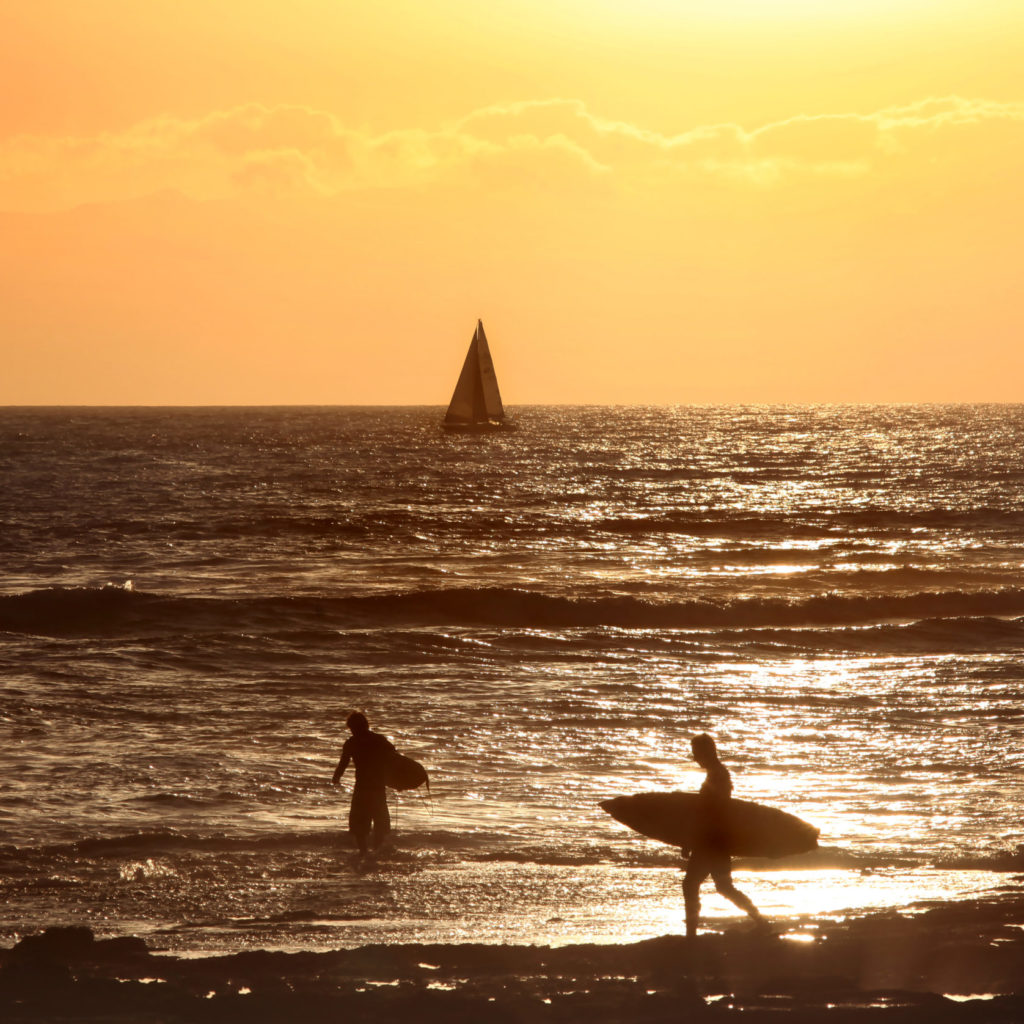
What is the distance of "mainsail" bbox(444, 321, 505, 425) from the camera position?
4350 inches

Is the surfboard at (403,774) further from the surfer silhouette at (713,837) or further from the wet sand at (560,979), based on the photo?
the surfer silhouette at (713,837)

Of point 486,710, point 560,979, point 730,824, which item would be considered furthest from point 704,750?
point 486,710

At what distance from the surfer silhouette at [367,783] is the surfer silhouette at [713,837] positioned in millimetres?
3690

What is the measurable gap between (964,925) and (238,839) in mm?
6818

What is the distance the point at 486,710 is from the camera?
20.1 meters

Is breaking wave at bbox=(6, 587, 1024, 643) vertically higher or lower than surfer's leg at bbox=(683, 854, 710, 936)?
lower

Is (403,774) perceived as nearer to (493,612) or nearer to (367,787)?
(367,787)

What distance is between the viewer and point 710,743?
1034cm

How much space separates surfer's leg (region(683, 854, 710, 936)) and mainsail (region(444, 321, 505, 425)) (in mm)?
98153

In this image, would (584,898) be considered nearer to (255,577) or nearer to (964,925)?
(964,925)

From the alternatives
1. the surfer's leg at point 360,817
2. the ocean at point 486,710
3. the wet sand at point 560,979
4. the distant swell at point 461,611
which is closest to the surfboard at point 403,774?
the surfer's leg at point 360,817

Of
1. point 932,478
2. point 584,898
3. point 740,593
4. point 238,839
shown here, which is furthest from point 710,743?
point 932,478

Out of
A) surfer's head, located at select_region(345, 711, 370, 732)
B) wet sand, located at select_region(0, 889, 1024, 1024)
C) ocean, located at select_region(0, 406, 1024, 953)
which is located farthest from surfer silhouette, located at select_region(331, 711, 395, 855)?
wet sand, located at select_region(0, 889, 1024, 1024)

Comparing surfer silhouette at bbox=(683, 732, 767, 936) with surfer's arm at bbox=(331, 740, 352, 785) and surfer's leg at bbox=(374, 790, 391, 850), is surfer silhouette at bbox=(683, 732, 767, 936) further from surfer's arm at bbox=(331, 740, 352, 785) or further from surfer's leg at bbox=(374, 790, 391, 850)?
surfer's arm at bbox=(331, 740, 352, 785)
